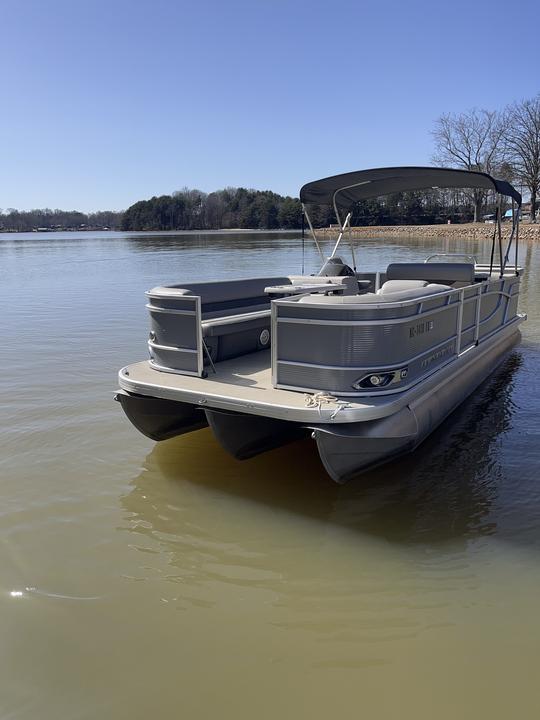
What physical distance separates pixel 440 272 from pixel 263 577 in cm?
501

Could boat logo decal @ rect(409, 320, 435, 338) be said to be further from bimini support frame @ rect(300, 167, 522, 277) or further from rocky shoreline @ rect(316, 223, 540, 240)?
rocky shoreline @ rect(316, 223, 540, 240)

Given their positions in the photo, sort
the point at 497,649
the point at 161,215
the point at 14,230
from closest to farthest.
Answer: the point at 497,649 → the point at 161,215 → the point at 14,230

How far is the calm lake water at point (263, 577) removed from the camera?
245 centimetres

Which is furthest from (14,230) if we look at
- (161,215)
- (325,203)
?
(325,203)

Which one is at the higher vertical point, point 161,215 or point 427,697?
point 161,215

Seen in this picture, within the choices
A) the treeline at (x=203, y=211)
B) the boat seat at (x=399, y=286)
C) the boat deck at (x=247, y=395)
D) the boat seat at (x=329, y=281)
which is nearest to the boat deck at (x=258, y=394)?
the boat deck at (x=247, y=395)

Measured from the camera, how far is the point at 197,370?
4.43 meters

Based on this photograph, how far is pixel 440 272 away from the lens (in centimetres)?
709

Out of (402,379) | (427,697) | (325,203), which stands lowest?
(427,697)

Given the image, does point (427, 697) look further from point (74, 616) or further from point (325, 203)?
point (325, 203)

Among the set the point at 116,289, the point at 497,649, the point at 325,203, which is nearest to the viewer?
the point at 497,649

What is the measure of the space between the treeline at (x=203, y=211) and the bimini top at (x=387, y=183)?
263 feet

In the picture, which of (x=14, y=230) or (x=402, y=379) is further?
(x=14, y=230)

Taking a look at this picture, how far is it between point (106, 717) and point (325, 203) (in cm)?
643
